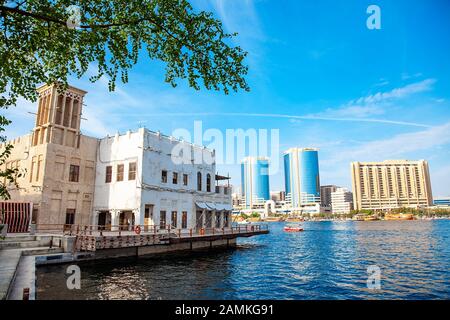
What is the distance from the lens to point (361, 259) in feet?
99.8

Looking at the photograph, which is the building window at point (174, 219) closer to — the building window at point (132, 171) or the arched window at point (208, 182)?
the building window at point (132, 171)

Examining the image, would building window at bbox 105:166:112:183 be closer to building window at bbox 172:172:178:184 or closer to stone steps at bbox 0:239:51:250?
building window at bbox 172:172:178:184

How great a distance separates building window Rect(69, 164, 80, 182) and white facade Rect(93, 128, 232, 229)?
A: 95.7 inches

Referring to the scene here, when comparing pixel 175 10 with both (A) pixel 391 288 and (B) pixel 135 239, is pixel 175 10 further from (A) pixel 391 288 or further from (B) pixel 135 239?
(B) pixel 135 239

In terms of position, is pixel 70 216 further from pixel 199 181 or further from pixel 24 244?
pixel 199 181

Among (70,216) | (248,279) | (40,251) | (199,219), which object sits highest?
(70,216)

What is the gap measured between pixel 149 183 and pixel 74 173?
9.50 meters

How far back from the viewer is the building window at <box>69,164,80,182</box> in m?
35.7

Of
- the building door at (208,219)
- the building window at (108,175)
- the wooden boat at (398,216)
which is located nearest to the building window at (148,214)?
the building window at (108,175)

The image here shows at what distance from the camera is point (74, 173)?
36.1 m

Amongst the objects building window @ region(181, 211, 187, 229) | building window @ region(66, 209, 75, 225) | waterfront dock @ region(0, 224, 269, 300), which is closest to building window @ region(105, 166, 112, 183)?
building window @ region(66, 209, 75, 225)

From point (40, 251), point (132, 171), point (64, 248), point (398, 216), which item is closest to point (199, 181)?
point (132, 171)

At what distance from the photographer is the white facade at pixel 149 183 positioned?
3462 cm
